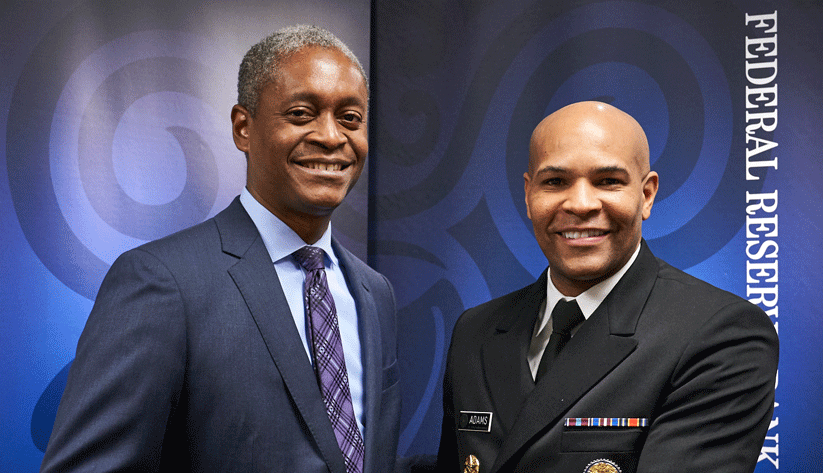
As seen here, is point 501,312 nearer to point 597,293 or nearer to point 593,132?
point 597,293

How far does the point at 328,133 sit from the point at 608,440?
1.15 metres

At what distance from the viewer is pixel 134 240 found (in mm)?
3506

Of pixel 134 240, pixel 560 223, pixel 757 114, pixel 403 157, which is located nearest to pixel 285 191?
pixel 560 223

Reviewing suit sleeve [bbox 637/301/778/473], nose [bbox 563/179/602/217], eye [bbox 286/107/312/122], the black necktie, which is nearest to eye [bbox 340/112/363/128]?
eye [bbox 286/107/312/122]

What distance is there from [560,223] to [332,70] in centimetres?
81

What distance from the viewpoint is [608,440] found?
173cm

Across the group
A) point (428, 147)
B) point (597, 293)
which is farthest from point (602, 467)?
point (428, 147)

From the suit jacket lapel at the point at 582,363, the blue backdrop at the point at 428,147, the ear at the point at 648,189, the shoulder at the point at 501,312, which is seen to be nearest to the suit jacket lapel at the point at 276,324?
the suit jacket lapel at the point at 582,363

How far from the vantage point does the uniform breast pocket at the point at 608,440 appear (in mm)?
1723

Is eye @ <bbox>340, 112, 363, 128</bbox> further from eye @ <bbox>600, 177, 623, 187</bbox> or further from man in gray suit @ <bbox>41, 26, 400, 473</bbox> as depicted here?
eye @ <bbox>600, 177, 623, 187</bbox>

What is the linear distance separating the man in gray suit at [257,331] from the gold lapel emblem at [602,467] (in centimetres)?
61

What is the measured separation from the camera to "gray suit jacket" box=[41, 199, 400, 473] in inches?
64.4

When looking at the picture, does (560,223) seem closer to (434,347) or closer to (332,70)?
(332,70)

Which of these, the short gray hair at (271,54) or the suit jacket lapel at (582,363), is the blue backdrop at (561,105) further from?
the short gray hair at (271,54)
